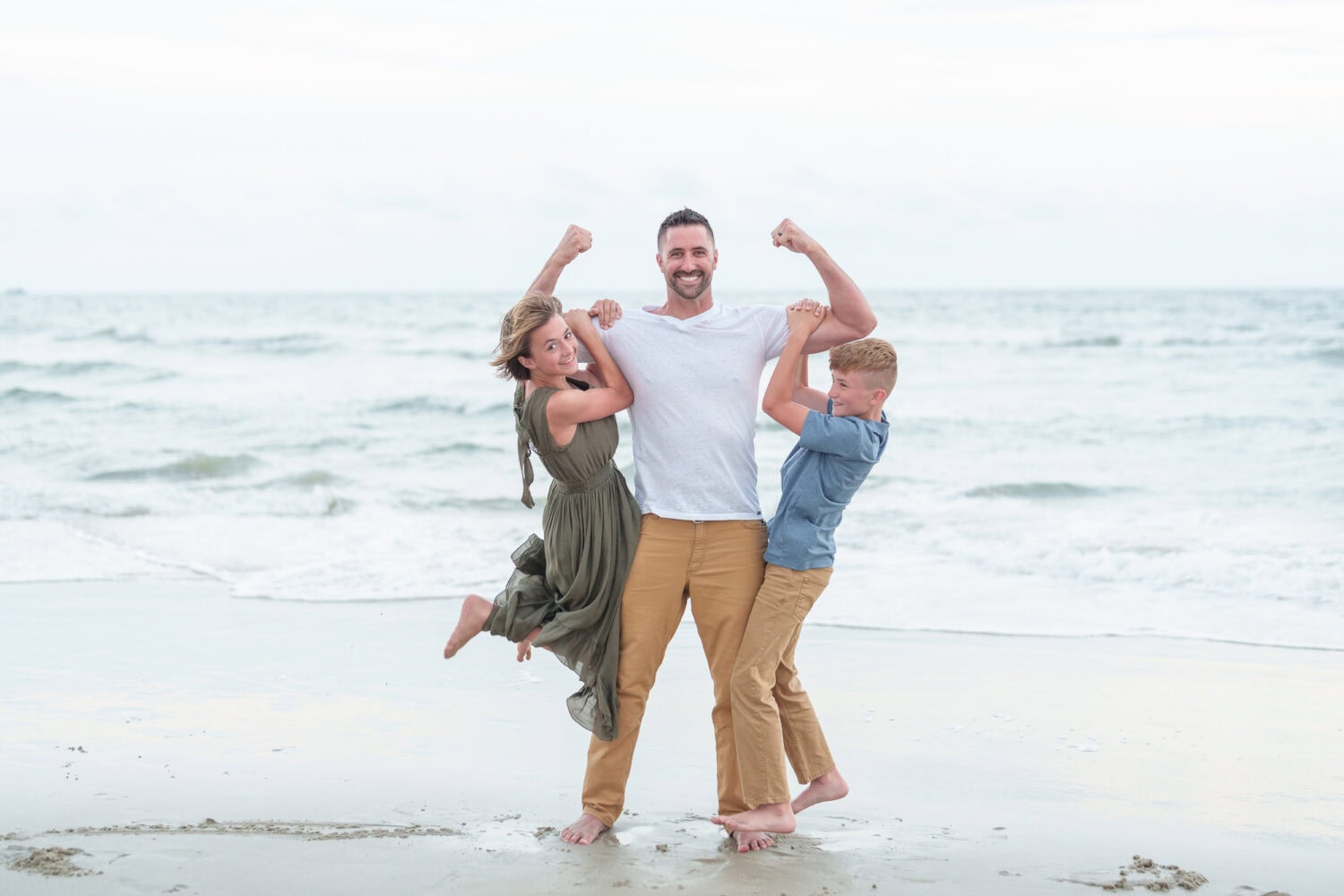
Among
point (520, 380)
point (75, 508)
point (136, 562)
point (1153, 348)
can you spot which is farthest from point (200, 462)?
point (1153, 348)

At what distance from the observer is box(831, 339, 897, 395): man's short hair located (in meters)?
3.77

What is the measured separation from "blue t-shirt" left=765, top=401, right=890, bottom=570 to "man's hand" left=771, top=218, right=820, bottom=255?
50cm

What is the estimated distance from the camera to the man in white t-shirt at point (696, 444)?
12.7ft

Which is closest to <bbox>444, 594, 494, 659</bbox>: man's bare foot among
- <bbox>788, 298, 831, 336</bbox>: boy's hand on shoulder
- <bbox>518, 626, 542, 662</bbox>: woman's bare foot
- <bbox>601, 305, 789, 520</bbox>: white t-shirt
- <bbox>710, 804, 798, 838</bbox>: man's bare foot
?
<bbox>518, 626, 542, 662</bbox>: woman's bare foot

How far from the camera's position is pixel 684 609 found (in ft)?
12.9

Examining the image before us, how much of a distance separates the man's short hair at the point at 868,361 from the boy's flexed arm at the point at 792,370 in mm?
123

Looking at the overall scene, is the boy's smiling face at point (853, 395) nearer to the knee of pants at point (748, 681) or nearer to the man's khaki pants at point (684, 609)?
the man's khaki pants at point (684, 609)

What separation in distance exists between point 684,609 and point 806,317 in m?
0.99

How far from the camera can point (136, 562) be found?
8.59m

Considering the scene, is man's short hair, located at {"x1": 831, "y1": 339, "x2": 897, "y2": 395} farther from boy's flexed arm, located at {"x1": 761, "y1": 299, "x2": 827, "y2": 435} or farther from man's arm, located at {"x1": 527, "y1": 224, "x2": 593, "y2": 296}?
man's arm, located at {"x1": 527, "y1": 224, "x2": 593, "y2": 296}

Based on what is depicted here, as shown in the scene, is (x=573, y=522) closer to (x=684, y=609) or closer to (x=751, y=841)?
(x=684, y=609)

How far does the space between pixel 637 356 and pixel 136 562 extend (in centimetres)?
599

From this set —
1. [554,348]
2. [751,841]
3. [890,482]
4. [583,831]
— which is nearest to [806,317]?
[554,348]

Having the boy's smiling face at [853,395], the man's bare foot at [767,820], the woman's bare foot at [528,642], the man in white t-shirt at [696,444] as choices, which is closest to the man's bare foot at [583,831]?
the man in white t-shirt at [696,444]
